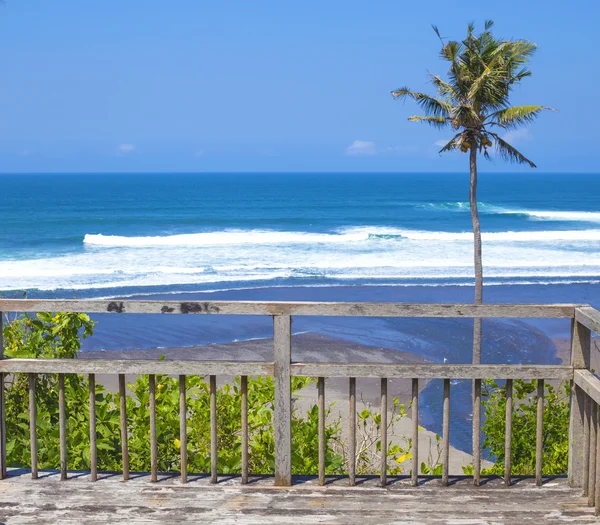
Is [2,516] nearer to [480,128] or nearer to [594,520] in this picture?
[594,520]

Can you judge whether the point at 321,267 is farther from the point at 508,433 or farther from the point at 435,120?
the point at 508,433

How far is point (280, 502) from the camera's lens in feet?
12.5

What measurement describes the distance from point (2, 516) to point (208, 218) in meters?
51.0

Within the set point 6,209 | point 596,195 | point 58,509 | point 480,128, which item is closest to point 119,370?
point 58,509

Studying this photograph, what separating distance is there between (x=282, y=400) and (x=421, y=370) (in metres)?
0.74

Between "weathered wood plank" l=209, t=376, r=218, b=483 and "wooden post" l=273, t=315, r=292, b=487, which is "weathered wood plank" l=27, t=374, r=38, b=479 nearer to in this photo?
"weathered wood plank" l=209, t=376, r=218, b=483

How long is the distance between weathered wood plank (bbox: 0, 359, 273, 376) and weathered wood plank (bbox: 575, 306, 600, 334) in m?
1.59

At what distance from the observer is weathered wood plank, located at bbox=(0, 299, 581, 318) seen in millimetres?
3832

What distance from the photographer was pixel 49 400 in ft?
15.4

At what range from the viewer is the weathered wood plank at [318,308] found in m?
3.83

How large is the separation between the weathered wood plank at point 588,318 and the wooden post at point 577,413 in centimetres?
Answer: 8

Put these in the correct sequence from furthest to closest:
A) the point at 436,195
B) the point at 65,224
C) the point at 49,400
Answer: the point at 436,195 < the point at 65,224 < the point at 49,400

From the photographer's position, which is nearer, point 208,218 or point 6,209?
point 208,218

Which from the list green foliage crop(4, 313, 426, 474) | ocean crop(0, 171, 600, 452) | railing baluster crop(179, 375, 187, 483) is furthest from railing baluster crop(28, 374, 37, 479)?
ocean crop(0, 171, 600, 452)
